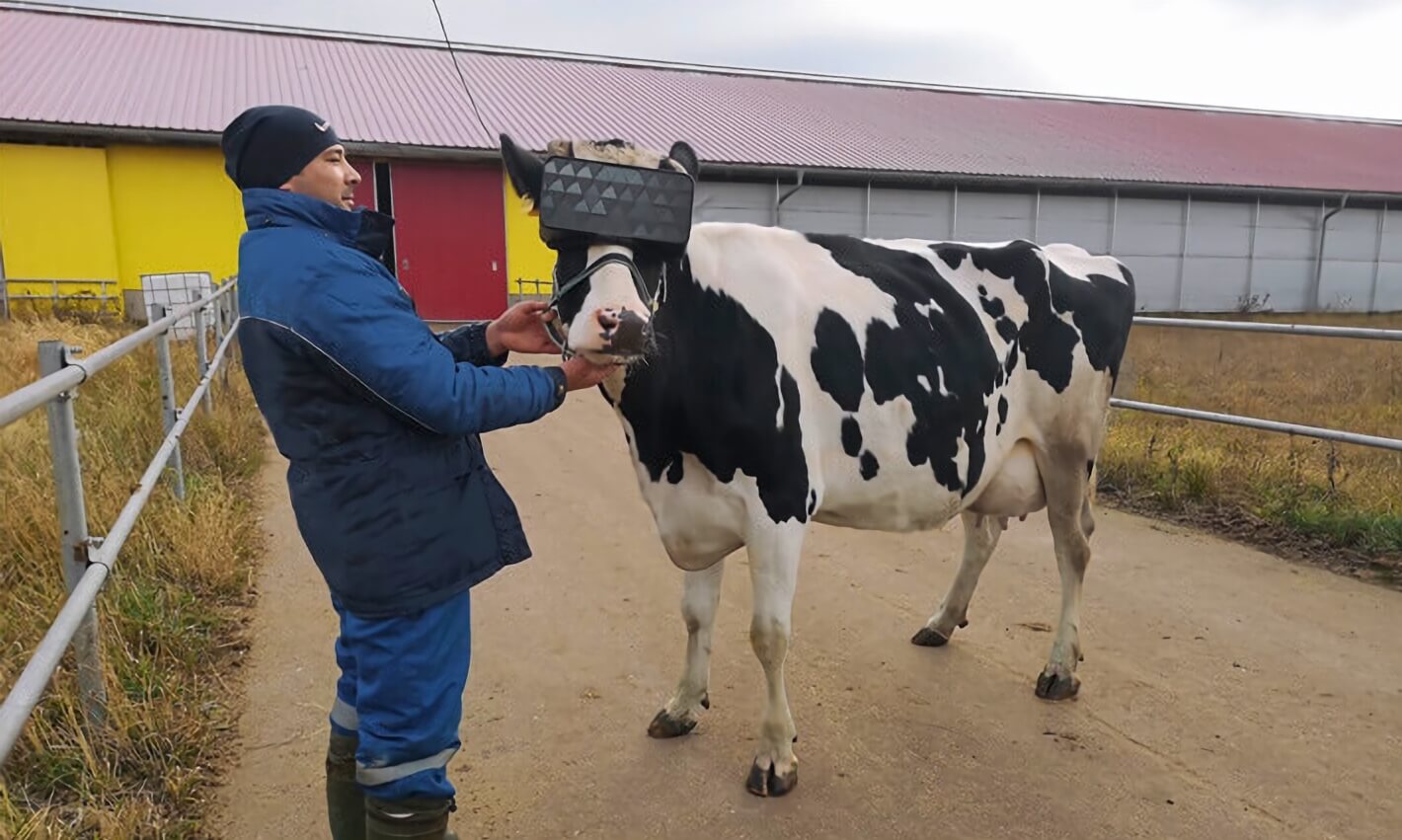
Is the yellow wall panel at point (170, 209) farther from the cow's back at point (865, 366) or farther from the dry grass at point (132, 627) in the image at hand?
the cow's back at point (865, 366)

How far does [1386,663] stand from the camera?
3785 millimetres

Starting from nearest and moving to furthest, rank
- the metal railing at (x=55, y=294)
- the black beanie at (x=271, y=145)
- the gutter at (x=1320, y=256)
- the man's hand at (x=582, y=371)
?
the black beanie at (x=271, y=145) < the man's hand at (x=582, y=371) < the metal railing at (x=55, y=294) < the gutter at (x=1320, y=256)

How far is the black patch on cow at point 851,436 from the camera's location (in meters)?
3.16

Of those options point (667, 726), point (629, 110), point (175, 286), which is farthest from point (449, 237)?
point (667, 726)

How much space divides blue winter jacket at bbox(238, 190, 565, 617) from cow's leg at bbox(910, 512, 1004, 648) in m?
2.50

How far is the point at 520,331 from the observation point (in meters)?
2.41

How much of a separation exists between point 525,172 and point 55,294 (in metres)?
17.8

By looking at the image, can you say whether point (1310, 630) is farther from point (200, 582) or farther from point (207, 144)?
point (207, 144)

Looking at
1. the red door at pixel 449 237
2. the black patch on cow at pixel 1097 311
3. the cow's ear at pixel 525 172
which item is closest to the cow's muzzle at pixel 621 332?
the cow's ear at pixel 525 172

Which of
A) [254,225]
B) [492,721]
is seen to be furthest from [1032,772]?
[254,225]

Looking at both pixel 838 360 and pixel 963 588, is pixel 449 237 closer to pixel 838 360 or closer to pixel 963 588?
pixel 963 588

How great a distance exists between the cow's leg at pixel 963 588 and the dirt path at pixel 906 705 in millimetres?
87

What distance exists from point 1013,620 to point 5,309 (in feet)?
59.2

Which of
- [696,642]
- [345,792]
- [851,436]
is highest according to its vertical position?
[851,436]
